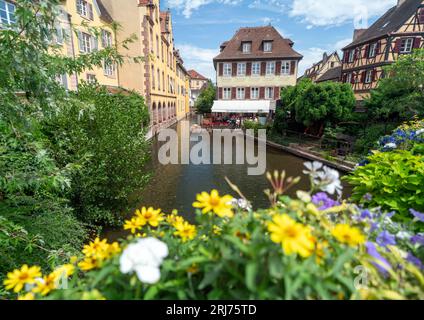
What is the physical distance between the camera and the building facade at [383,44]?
69.4 ft

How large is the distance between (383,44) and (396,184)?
2708 centimetres

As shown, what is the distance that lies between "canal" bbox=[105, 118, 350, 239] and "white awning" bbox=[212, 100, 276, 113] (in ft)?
41.1

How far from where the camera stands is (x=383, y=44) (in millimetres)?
22109

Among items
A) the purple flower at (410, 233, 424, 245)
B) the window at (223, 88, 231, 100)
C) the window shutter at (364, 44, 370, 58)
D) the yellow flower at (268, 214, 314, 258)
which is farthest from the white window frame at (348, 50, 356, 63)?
the yellow flower at (268, 214, 314, 258)

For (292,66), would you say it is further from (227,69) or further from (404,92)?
(404,92)

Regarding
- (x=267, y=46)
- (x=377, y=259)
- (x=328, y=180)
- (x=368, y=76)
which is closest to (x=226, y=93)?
(x=267, y=46)

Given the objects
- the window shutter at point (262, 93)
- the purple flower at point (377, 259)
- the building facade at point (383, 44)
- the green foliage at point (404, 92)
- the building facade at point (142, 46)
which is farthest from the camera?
the window shutter at point (262, 93)

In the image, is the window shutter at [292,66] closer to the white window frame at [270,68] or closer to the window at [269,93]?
the white window frame at [270,68]

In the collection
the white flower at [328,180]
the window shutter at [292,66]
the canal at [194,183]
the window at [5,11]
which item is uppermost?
the window shutter at [292,66]

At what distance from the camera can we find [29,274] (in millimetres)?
1033

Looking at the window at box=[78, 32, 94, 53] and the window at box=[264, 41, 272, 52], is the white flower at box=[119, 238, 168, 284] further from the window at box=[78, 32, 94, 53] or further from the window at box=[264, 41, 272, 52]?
the window at box=[264, 41, 272, 52]

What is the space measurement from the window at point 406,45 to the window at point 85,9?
2666 centimetres

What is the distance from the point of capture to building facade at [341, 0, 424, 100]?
69.4 feet

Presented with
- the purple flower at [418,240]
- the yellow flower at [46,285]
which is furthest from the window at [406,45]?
the yellow flower at [46,285]
